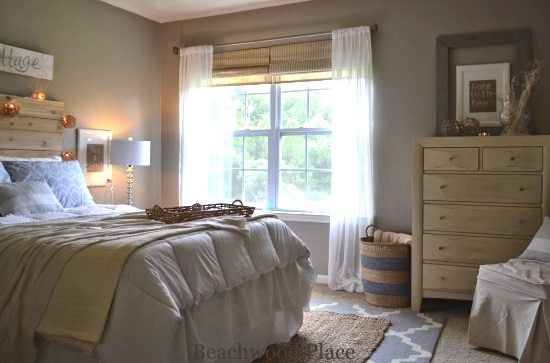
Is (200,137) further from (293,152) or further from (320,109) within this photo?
(320,109)

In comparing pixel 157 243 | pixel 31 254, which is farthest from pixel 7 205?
pixel 157 243

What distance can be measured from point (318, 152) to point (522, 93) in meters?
1.74

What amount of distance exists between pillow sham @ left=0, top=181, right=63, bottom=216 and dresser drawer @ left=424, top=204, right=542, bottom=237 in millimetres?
2501

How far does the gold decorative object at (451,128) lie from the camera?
3.51 metres

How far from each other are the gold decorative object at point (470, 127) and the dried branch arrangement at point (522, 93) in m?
0.22

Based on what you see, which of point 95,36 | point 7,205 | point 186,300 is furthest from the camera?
point 95,36

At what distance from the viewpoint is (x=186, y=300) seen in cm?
185

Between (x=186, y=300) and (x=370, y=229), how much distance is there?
8.10ft

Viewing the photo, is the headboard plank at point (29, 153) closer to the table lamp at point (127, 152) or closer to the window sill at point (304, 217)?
the table lamp at point (127, 152)

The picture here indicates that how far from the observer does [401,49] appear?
3.96m

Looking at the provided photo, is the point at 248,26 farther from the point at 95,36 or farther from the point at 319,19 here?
the point at 95,36

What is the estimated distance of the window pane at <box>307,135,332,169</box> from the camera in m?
4.38

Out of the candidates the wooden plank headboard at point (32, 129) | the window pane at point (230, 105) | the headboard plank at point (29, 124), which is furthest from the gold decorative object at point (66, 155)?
the window pane at point (230, 105)

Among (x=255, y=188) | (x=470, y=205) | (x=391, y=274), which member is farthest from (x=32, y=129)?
(x=470, y=205)
